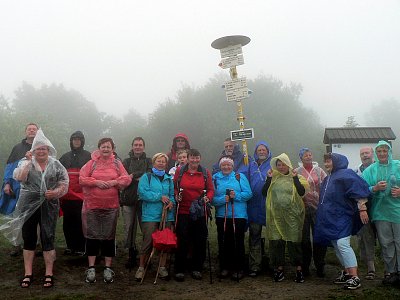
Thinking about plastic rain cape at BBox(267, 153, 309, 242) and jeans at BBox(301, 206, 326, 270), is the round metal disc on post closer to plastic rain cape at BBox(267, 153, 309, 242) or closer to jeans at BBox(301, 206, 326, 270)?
plastic rain cape at BBox(267, 153, 309, 242)

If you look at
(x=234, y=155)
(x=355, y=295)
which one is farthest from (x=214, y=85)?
(x=355, y=295)

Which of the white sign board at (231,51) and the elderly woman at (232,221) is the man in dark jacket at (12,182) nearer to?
the elderly woman at (232,221)

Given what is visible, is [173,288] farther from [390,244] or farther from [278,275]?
[390,244]

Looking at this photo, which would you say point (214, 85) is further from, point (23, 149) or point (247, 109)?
point (23, 149)

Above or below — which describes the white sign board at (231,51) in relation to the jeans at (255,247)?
above

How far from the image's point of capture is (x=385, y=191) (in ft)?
17.3

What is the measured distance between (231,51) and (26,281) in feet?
18.2

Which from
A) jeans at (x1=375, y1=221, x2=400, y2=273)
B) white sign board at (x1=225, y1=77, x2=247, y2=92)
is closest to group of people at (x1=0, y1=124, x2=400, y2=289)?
jeans at (x1=375, y1=221, x2=400, y2=273)

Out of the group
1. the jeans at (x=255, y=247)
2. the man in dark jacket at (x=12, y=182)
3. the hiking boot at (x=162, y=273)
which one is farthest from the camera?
the man in dark jacket at (x=12, y=182)

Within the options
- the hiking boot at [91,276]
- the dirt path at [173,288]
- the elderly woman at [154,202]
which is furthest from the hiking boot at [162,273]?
the hiking boot at [91,276]

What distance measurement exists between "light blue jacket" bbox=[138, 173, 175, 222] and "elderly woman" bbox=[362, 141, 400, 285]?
308 cm

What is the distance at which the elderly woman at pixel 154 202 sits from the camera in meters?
5.65

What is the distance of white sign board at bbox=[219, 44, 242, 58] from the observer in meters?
7.50

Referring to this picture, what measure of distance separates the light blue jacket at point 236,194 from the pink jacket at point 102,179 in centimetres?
146
